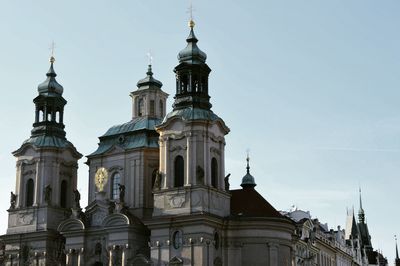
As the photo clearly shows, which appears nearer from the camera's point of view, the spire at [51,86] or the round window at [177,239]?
the round window at [177,239]

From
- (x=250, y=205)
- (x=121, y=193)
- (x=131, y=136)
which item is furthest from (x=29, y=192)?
(x=250, y=205)

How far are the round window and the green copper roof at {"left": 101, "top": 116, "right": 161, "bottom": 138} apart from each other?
10355mm

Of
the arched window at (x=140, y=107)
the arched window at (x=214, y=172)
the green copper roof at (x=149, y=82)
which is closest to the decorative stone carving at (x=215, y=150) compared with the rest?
the arched window at (x=214, y=172)

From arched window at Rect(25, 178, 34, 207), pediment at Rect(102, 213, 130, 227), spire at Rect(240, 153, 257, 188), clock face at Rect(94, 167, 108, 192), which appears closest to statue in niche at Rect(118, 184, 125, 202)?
pediment at Rect(102, 213, 130, 227)

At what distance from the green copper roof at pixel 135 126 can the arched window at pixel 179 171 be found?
647 centimetres

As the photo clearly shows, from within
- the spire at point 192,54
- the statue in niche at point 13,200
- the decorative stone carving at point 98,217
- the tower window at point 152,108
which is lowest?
the decorative stone carving at point 98,217

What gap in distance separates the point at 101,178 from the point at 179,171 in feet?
27.8

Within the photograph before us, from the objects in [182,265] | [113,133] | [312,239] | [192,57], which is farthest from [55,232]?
[312,239]

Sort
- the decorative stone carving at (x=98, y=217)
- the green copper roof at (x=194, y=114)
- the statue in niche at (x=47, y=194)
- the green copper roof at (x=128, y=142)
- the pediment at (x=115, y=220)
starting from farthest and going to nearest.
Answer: the statue in niche at (x=47, y=194) < the green copper roof at (x=128, y=142) < the decorative stone carving at (x=98, y=217) < the pediment at (x=115, y=220) < the green copper roof at (x=194, y=114)

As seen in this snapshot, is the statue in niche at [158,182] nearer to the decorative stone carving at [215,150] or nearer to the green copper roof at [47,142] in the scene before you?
the decorative stone carving at [215,150]

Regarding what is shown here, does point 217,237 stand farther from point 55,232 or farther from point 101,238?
point 55,232

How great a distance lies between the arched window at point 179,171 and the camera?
54.5m

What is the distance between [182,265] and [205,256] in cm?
171

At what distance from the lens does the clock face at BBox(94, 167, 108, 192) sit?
6044 centimetres
